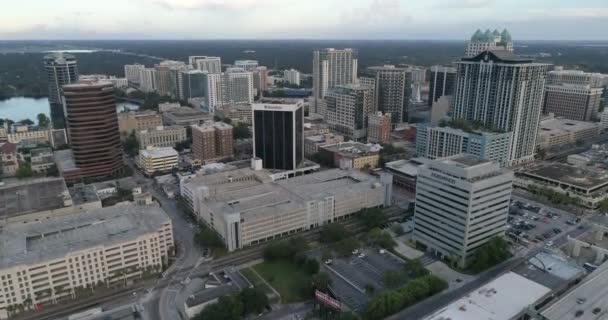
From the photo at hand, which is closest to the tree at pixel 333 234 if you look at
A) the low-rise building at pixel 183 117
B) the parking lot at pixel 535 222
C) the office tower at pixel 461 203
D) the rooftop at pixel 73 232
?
the office tower at pixel 461 203

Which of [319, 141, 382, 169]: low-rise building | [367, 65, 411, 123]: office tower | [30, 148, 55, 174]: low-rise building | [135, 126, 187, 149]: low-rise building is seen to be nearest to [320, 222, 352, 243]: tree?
[319, 141, 382, 169]: low-rise building

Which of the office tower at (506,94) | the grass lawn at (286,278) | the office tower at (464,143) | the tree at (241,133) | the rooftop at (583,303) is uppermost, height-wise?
the office tower at (506,94)

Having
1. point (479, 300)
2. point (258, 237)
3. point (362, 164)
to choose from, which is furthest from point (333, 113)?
point (479, 300)

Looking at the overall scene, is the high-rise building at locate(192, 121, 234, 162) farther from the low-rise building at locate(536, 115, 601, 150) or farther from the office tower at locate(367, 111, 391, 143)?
Result: the low-rise building at locate(536, 115, 601, 150)

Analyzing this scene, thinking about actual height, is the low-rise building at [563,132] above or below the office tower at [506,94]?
below

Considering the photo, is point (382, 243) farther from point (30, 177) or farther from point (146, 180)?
point (30, 177)

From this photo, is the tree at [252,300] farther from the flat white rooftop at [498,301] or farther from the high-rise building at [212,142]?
the high-rise building at [212,142]

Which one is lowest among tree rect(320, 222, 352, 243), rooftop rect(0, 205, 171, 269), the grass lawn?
the grass lawn

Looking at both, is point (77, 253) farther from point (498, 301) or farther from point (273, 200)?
point (498, 301)
